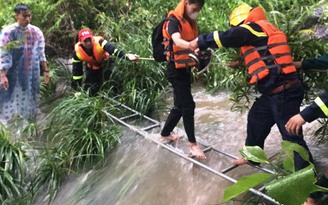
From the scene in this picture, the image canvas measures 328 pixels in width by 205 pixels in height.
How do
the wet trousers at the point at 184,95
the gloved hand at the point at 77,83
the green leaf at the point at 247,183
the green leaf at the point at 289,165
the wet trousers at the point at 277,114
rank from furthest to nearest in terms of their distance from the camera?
the gloved hand at the point at 77,83
the wet trousers at the point at 184,95
the wet trousers at the point at 277,114
the green leaf at the point at 289,165
the green leaf at the point at 247,183

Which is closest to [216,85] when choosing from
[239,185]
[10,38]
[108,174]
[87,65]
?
[87,65]

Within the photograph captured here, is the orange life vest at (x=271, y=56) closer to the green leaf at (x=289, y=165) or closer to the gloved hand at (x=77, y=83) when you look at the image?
the green leaf at (x=289, y=165)

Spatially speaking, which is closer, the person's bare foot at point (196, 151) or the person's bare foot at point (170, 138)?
the person's bare foot at point (196, 151)

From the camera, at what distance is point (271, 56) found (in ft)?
10.5

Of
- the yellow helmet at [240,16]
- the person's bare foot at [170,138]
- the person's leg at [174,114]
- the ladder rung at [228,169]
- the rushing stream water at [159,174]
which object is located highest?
the yellow helmet at [240,16]

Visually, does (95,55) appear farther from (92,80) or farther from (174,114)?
(174,114)

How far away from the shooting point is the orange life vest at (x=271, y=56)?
10.5ft

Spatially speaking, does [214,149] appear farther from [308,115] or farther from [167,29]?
[308,115]

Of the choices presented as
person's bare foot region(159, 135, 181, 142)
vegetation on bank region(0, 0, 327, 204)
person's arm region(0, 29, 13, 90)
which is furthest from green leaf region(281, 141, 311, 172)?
person's arm region(0, 29, 13, 90)

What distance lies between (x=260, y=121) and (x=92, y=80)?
3.29 m

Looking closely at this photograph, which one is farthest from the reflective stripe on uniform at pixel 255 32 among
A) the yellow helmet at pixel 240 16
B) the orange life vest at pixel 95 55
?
the orange life vest at pixel 95 55

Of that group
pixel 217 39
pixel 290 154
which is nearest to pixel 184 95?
pixel 217 39

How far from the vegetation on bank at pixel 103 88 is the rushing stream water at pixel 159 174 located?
0.63ft

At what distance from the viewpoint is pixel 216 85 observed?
6.38 meters
